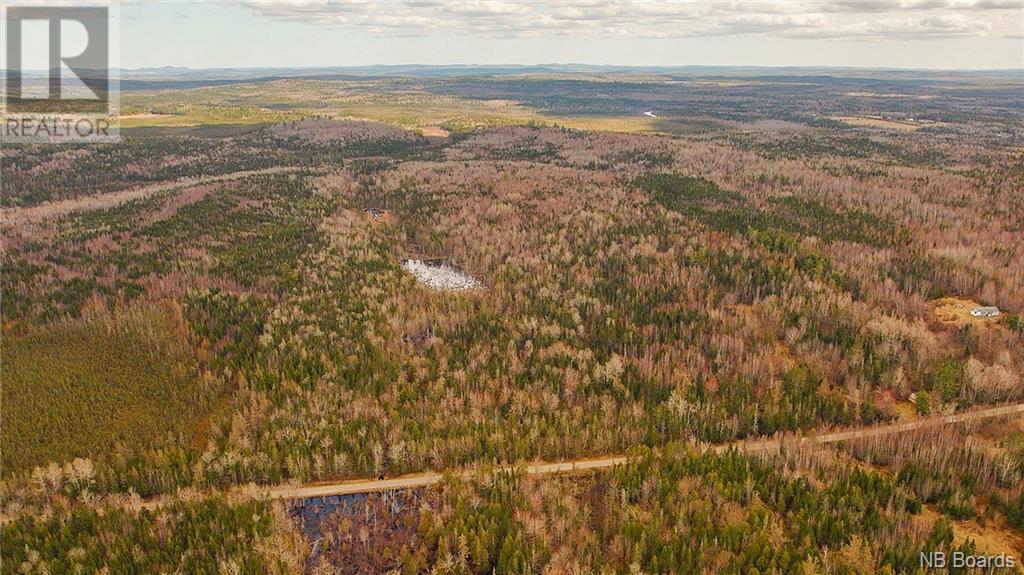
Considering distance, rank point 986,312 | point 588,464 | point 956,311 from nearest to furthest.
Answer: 1. point 588,464
2. point 986,312
3. point 956,311

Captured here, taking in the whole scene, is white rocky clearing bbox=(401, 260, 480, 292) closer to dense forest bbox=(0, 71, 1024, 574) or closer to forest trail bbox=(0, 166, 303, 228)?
dense forest bbox=(0, 71, 1024, 574)

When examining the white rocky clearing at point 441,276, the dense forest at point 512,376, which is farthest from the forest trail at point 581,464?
Result: the white rocky clearing at point 441,276

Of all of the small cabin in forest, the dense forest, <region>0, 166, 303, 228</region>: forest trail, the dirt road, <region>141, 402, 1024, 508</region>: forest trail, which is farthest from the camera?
<region>0, 166, 303, 228</region>: forest trail

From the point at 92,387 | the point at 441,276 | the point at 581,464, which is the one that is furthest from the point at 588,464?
the point at 441,276

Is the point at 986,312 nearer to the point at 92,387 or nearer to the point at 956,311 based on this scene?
the point at 956,311

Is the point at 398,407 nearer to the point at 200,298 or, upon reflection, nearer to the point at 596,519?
the point at 596,519

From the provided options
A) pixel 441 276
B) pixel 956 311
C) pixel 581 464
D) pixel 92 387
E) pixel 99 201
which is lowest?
pixel 581 464

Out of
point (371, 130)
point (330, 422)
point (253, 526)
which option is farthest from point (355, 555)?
point (371, 130)

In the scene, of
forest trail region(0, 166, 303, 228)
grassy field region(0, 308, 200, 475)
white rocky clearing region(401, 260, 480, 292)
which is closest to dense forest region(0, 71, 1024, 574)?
grassy field region(0, 308, 200, 475)
